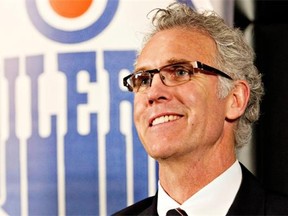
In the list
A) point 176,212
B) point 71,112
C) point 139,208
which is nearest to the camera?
point 176,212

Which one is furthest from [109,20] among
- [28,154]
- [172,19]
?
[28,154]

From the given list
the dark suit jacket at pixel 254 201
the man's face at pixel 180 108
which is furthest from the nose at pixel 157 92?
the dark suit jacket at pixel 254 201

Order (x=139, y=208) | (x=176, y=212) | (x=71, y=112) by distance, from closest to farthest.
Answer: (x=176, y=212) → (x=139, y=208) → (x=71, y=112)

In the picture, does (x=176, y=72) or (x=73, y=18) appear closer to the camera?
(x=176, y=72)

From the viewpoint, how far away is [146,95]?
118 centimetres

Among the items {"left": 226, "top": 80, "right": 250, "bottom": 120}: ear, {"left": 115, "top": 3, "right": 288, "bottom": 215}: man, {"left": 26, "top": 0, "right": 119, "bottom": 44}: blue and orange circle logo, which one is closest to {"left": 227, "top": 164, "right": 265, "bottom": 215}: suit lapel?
{"left": 115, "top": 3, "right": 288, "bottom": 215}: man

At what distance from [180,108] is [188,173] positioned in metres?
0.13

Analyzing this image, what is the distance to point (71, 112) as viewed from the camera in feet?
4.69

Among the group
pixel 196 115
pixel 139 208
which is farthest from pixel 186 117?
pixel 139 208

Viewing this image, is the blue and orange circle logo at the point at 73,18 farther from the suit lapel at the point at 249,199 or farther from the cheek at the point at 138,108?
the suit lapel at the point at 249,199

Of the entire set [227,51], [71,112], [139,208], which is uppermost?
[227,51]

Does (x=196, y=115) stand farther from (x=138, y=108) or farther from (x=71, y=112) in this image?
(x=71, y=112)

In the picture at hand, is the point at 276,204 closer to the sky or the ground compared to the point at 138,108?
closer to the ground

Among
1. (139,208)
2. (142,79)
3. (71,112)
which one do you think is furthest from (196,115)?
(71,112)
